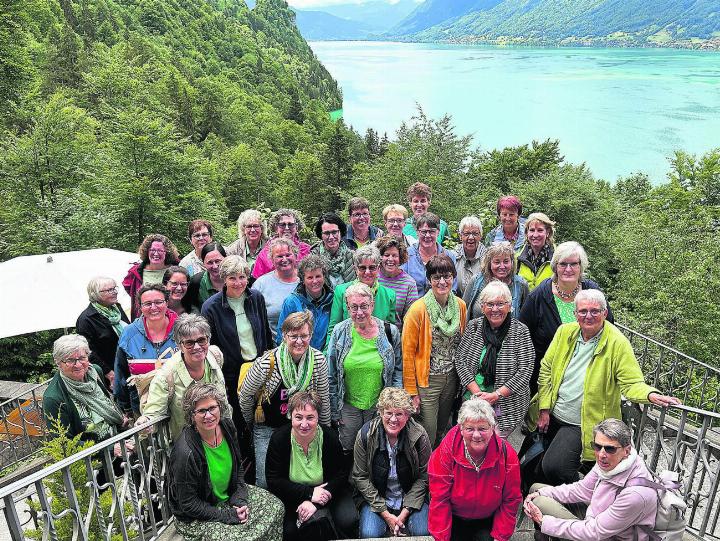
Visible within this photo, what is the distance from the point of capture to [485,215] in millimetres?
14320

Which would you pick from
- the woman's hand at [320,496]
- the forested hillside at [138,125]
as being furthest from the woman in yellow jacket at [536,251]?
the forested hillside at [138,125]

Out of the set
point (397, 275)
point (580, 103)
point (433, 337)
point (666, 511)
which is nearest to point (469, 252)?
point (397, 275)

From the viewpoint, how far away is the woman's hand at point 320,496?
4141 mm

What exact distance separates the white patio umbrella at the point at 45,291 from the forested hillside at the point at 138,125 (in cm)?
985

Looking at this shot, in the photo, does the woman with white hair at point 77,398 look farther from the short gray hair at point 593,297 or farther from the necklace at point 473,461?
the short gray hair at point 593,297

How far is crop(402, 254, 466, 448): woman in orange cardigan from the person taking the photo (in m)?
4.68

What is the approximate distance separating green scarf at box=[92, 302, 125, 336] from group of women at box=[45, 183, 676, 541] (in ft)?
0.04

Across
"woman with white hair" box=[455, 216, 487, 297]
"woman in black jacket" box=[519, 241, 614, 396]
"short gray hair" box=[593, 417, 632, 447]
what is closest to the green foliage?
"short gray hair" box=[593, 417, 632, 447]

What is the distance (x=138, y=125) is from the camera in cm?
1941

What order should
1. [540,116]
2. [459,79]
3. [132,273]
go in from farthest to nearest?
[459,79] → [540,116] → [132,273]

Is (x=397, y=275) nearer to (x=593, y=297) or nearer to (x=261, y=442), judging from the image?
(x=593, y=297)

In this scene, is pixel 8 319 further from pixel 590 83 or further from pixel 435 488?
pixel 590 83

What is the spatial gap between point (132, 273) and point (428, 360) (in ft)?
11.2

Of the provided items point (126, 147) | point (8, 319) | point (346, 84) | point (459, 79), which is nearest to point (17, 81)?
point (126, 147)
